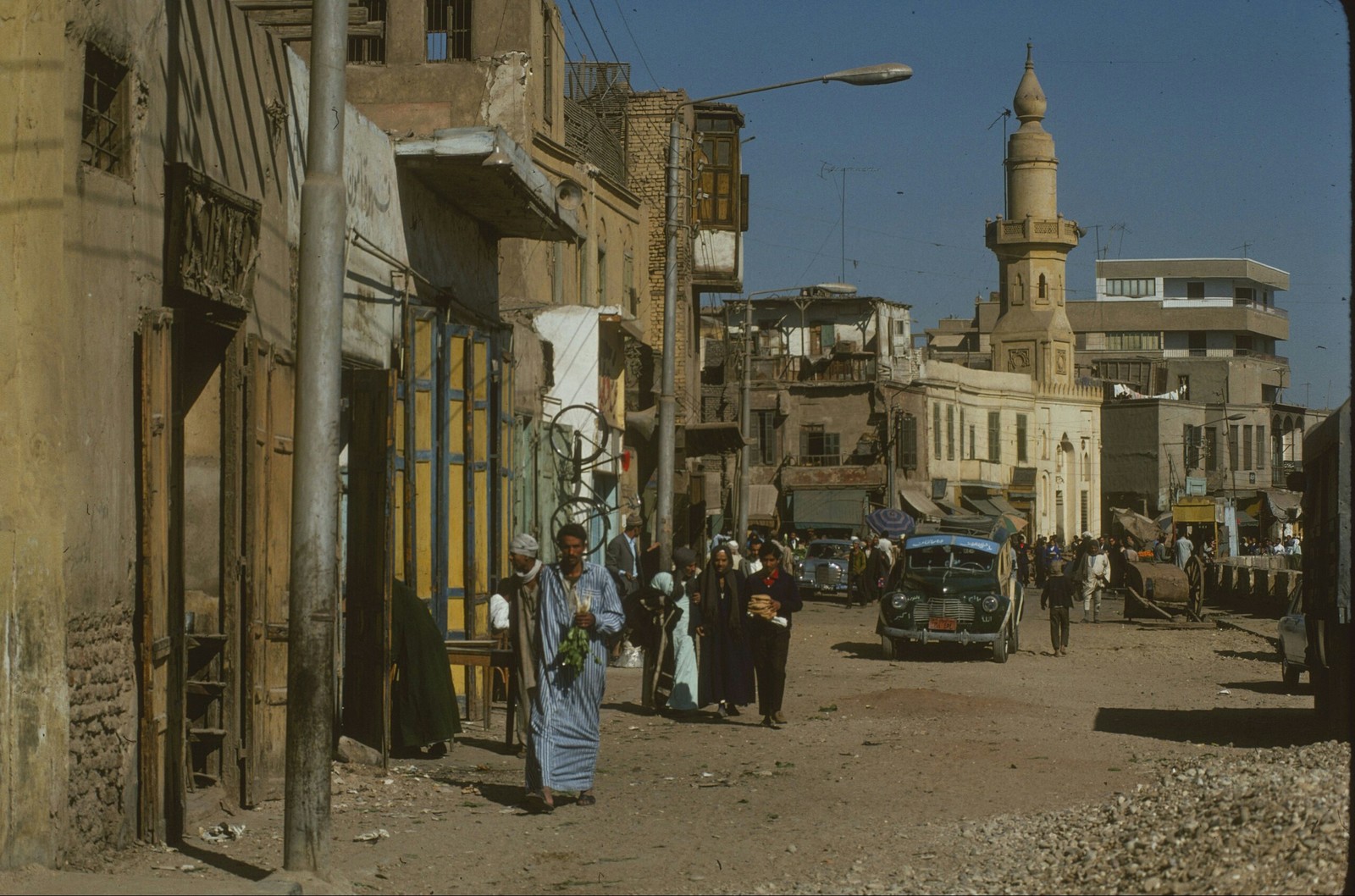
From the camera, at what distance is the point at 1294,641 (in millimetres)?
19219

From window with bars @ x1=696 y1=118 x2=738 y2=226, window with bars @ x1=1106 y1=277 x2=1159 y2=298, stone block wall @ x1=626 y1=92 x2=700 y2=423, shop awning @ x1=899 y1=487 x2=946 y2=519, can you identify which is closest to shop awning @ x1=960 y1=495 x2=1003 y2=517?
shop awning @ x1=899 y1=487 x2=946 y2=519

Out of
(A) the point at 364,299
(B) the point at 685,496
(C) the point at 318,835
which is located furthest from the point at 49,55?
(B) the point at 685,496

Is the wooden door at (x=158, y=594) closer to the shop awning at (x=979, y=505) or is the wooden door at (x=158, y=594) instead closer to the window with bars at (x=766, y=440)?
the window with bars at (x=766, y=440)

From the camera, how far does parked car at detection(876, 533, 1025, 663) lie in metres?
24.5

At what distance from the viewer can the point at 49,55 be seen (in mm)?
7645

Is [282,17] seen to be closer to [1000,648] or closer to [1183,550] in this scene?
[1000,648]

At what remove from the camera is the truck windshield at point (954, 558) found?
84.6ft

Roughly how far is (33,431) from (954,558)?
19.8m

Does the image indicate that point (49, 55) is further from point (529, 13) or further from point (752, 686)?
point (529, 13)

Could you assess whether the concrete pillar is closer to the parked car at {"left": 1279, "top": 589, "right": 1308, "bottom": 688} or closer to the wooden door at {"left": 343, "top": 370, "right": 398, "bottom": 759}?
the wooden door at {"left": 343, "top": 370, "right": 398, "bottom": 759}

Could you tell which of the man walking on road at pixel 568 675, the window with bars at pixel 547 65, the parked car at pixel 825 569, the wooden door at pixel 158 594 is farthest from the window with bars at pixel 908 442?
the wooden door at pixel 158 594

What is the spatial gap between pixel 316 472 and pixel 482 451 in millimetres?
7962

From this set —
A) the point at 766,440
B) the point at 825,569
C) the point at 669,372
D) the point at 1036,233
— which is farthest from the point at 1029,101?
the point at 669,372

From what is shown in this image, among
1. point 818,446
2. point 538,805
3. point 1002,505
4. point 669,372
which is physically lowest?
point 538,805
